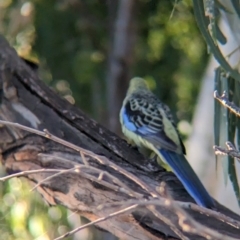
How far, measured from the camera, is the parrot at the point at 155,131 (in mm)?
1917

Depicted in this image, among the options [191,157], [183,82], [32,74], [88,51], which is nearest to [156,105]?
[32,74]

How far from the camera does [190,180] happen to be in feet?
5.71

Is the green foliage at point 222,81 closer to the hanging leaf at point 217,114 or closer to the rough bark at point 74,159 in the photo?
the hanging leaf at point 217,114

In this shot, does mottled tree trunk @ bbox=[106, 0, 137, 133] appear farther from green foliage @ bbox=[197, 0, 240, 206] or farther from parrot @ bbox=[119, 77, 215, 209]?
green foliage @ bbox=[197, 0, 240, 206]

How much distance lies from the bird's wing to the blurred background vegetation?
101 cm

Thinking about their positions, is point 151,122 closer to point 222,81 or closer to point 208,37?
point 222,81

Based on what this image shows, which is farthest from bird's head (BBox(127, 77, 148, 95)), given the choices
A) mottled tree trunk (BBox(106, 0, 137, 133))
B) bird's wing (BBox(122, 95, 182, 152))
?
mottled tree trunk (BBox(106, 0, 137, 133))

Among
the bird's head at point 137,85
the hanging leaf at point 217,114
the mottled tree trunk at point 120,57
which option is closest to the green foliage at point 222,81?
the hanging leaf at point 217,114

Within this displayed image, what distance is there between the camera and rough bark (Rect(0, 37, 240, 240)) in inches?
62.4

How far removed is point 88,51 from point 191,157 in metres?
0.88

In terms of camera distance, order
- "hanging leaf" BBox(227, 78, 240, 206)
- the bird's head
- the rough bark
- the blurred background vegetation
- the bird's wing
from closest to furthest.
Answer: the rough bark
"hanging leaf" BBox(227, 78, 240, 206)
the bird's wing
the bird's head
the blurred background vegetation

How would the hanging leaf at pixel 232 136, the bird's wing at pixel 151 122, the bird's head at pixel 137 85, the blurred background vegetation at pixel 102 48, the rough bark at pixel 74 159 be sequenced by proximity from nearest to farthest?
1. the rough bark at pixel 74 159
2. the hanging leaf at pixel 232 136
3. the bird's wing at pixel 151 122
4. the bird's head at pixel 137 85
5. the blurred background vegetation at pixel 102 48

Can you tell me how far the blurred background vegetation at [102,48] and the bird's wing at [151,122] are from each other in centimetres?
101

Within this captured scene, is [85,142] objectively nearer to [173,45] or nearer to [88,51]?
[88,51]
